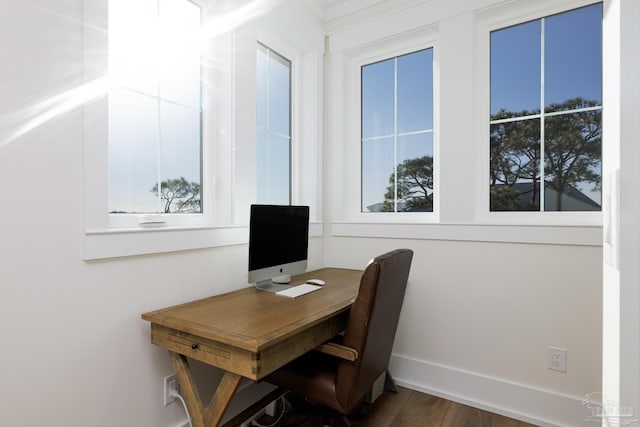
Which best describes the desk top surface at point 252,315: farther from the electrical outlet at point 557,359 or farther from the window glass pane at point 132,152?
the electrical outlet at point 557,359

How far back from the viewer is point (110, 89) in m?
1.40

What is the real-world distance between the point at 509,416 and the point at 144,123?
2.56 meters

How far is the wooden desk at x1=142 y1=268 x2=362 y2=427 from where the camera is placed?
1.12 metres

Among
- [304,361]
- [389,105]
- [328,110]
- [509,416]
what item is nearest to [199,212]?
[304,361]

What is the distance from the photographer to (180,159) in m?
A: 1.70

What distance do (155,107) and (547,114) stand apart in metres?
2.21

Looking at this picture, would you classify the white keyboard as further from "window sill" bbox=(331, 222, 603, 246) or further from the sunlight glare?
the sunlight glare

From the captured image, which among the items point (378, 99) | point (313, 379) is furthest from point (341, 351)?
point (378, 99)

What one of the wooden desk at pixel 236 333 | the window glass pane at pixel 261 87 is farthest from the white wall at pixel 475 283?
the wooden desk at pixel 236 333

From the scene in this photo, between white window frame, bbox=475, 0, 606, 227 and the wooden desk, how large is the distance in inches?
45.5

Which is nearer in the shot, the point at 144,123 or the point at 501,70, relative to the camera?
the point at 144,123

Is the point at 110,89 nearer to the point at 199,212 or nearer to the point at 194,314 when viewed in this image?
the point at 199,212

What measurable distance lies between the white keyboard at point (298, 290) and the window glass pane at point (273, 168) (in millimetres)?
694

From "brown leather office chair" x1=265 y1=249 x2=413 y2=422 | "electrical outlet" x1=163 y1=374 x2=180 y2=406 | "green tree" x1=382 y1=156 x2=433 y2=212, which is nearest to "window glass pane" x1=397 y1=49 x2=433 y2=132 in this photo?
"green tree" x1=382 y1=156 x2=433 y2=212
